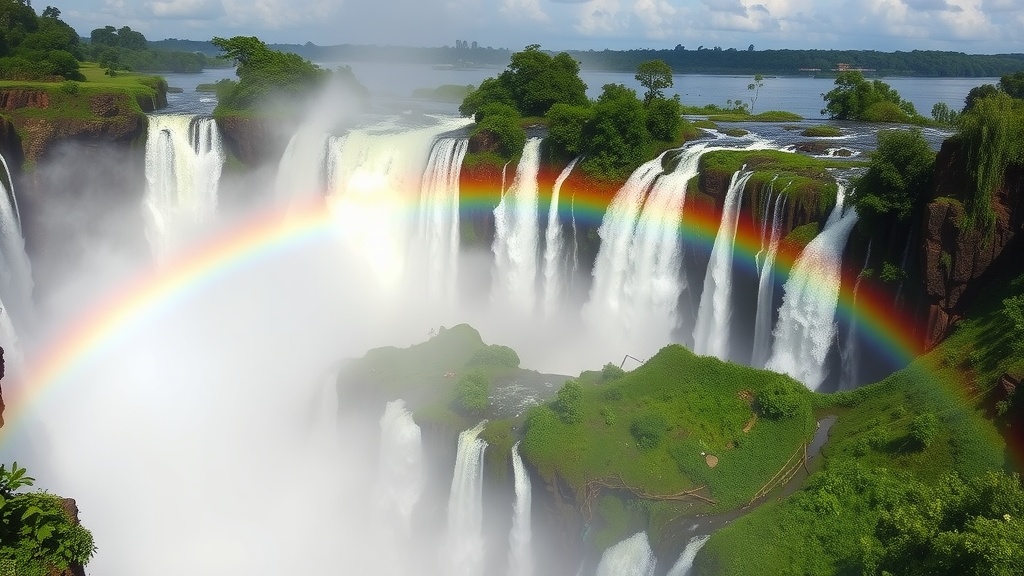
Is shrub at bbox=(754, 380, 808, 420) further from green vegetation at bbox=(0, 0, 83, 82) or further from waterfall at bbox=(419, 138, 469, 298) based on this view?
green vegetation at bbox=(0, 0, 83, 82)

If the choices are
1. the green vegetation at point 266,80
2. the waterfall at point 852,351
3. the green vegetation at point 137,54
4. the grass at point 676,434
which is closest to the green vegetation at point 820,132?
the waterfall at point 852,351

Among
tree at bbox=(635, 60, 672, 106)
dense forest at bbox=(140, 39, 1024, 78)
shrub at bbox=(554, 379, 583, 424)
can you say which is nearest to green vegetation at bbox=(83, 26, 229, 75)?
dense forest at bbox=(140, 39, 1024, 78)

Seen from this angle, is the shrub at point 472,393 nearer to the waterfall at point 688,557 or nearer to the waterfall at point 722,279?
the waterfall at point 688,557

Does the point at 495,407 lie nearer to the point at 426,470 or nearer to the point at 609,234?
the point at 426,470

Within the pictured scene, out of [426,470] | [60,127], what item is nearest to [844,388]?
[426,470]

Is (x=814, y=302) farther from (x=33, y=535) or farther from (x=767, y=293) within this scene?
(x=33, y=535)
